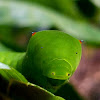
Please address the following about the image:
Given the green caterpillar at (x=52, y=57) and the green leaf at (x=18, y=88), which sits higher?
the green caterpillar at (x=52, y=57)

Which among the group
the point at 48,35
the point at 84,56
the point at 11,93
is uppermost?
the point at 48,35

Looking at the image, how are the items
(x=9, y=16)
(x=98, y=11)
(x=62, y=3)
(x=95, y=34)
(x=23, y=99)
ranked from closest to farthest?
(x=23, y=99) < (x=9, y=16) < (x=95, y=34) < (x=62, y=3) < (x=98, y=11)

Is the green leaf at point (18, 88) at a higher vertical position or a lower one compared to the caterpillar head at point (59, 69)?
lower

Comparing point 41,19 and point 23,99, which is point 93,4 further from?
point 23,99

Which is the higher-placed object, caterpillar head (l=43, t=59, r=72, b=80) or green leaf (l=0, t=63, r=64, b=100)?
caterpillar head (l=43, t=59, r=72, b=80)

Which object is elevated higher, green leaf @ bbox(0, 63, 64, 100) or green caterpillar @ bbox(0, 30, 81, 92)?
green caterpillar @ bbox(0, 30, 81, 92)

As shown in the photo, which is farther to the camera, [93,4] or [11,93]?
[93,4]

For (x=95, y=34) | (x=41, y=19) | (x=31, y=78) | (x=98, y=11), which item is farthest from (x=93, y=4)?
(x=31, y=78)

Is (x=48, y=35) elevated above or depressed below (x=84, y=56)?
above
